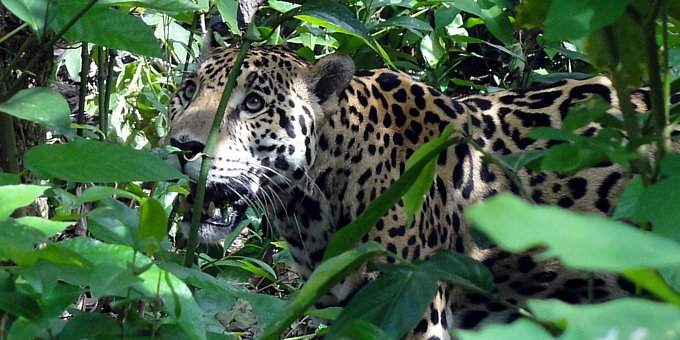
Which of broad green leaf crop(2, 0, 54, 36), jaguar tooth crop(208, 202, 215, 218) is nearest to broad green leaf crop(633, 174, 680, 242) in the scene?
broad green leaf crop(2, 0, 54, 36)

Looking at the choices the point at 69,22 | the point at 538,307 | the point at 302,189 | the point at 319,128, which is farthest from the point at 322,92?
the point at 538,307

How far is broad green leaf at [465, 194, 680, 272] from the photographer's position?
1.73 feet

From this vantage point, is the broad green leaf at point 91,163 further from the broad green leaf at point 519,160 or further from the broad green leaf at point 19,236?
the broad green leaf at point 519,160

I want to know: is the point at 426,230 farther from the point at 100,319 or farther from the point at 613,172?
the point at 100,319

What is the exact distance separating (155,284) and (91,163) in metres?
0.22

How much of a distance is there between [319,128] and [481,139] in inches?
26.6

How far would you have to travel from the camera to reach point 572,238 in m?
0.53

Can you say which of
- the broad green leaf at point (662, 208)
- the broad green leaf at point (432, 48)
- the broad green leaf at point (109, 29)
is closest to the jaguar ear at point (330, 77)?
the broad green leaf at point (432, 48)

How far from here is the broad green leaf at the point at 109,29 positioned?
1.72 metres

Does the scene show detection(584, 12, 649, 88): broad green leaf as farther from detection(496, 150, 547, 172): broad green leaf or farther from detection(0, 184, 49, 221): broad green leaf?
detection(0, 184, 49, 221): broad green leaf

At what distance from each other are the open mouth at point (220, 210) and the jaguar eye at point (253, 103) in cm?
36

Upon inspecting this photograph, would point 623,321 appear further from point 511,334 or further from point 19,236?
point 19,236

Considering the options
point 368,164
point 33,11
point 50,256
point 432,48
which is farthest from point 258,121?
point 50,256

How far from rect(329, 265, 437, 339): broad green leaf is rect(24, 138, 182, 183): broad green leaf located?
431 millimetres
